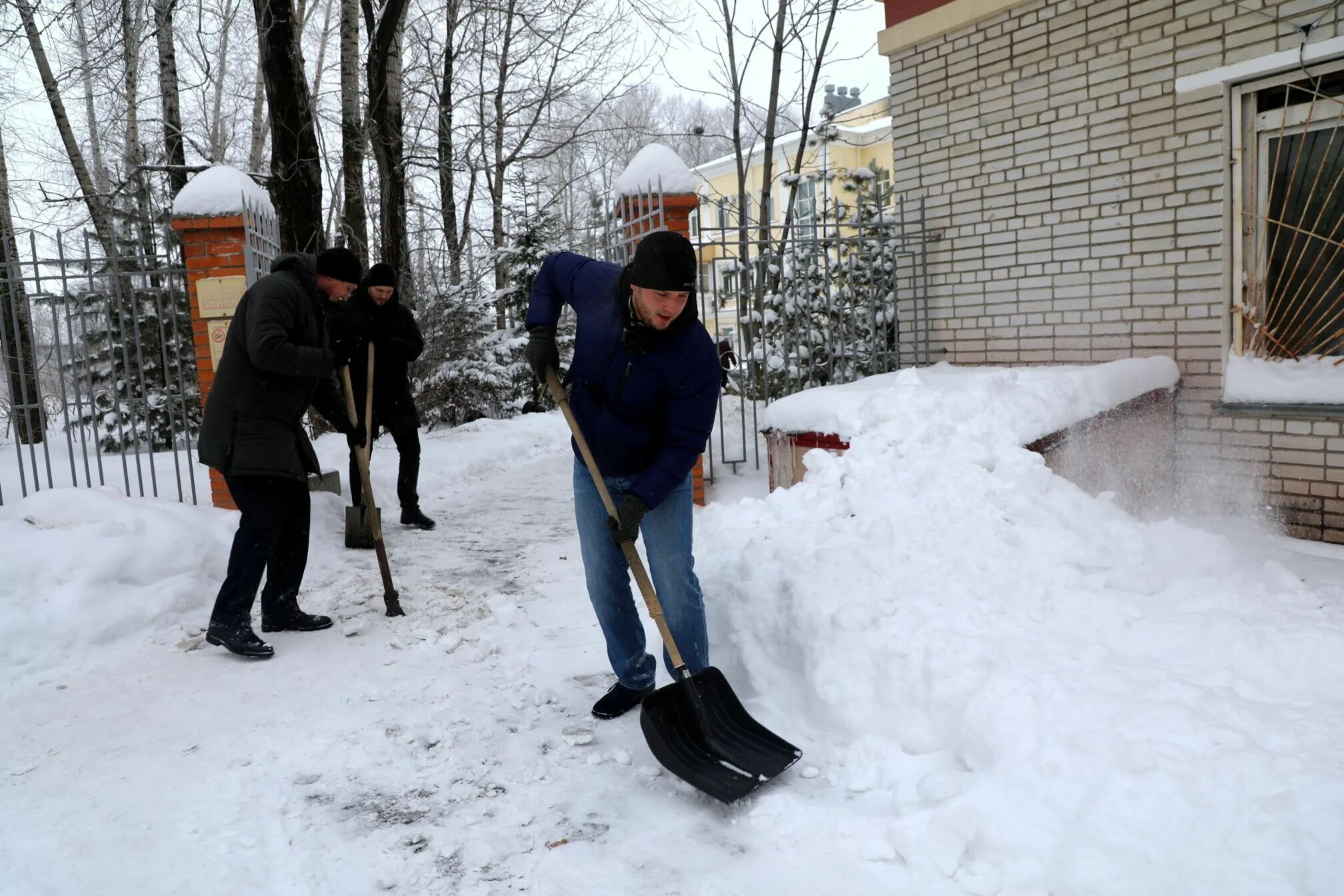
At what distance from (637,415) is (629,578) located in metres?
0.60

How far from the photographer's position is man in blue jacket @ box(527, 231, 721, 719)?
2926mm

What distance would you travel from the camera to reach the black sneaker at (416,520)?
6.29m

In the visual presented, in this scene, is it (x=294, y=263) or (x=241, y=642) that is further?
(x=294, y=263)

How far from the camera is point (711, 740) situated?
9.19ft

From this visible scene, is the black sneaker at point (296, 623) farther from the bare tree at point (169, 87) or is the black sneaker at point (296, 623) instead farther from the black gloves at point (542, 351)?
the bare tree at point (169, 87)

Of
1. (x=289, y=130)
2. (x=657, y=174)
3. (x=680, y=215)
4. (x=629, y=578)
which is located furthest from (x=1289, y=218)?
(x=289, y=130)

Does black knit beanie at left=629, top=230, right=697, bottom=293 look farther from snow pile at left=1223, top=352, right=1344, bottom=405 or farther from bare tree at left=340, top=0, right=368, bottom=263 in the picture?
bare tree at left=340, top=0, right=368, bottom=263

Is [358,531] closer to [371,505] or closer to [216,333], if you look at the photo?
[371,505]

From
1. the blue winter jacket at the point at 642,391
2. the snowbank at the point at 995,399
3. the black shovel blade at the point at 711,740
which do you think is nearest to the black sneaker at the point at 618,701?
the black shovel blade at the point at 711,740

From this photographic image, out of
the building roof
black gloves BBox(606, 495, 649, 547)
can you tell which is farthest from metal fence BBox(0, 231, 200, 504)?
the building roof

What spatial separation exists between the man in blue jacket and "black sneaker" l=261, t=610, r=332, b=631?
1.67 meters

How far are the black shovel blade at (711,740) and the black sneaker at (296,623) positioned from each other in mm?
2058

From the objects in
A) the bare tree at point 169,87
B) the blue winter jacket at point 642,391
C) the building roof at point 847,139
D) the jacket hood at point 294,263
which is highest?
the building roof at point 847,139

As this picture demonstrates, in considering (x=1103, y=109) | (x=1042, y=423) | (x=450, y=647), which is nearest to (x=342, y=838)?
(x=450, y=647)
